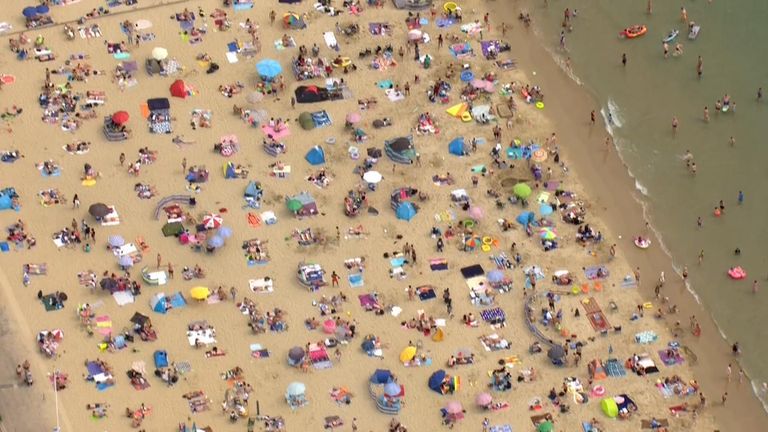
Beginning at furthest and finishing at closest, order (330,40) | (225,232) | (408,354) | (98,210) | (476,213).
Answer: (330,40)
(476,213)
(98,210)
(225,232)
(408,354)

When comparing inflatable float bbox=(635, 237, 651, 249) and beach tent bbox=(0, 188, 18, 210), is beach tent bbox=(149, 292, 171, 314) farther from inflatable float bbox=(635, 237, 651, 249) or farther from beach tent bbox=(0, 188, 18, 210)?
inflatable float bbox=(635, 237, 651, 249)

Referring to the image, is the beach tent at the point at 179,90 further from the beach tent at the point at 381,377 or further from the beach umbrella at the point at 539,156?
the beach tent at the point at 381,377

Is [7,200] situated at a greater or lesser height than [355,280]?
greater

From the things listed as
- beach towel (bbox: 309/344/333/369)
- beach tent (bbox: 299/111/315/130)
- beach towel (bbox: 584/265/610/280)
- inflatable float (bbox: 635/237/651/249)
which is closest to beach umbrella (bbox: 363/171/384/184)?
beach tent (bbox: 299/111/315/130)

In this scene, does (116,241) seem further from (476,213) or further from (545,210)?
(545,210)

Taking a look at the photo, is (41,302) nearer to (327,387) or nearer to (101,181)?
(101,181)

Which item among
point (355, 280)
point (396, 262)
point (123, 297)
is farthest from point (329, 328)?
point (123, 297)

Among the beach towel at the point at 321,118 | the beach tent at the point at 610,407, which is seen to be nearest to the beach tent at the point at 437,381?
the beach tent at the point at 610,407
